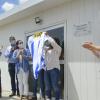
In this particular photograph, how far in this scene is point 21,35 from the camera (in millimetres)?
10367

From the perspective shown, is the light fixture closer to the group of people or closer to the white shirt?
the group of people

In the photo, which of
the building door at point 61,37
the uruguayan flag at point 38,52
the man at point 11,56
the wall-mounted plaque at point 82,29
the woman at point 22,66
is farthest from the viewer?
the man at point 11,56

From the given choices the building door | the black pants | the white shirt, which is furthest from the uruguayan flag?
the black pants

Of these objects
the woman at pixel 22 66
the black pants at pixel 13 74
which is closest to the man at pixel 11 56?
the black pants at pixel 13 74

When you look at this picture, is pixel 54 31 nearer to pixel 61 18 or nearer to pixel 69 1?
pixel 61 18

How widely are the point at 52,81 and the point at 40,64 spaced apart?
532 mm

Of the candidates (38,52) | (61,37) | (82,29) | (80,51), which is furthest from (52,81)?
(82,29)

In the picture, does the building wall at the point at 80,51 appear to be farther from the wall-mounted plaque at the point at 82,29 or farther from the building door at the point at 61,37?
the building door at the point at 61,37

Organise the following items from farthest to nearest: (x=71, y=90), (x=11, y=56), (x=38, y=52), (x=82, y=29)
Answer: (x=11, y=56) < (x=38, y=52) < (x=71, y=90) < (x=82, y=29)

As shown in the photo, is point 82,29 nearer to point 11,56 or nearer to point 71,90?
point 71,90

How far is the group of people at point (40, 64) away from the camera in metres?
7.41

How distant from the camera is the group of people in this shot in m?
7.41

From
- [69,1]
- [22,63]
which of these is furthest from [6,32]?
[69,1]

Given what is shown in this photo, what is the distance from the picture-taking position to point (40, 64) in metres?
7.63
